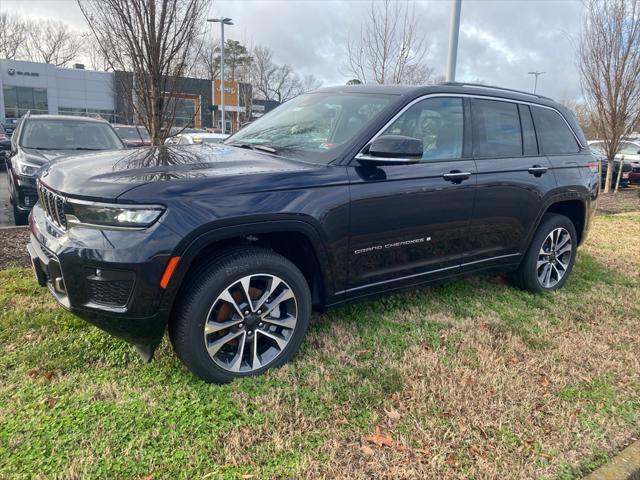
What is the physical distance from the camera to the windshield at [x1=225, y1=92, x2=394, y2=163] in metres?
3.24

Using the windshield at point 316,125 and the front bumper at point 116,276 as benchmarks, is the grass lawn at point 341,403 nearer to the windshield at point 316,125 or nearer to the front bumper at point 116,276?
the front bumper at point 116,276

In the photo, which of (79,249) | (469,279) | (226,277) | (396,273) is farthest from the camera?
(469,279)

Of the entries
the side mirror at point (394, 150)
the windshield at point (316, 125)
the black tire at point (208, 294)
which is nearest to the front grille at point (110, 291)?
the black tire at point (208, 294)

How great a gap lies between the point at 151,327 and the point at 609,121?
1378cm

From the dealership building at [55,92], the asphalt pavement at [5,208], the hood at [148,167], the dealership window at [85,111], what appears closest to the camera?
the hood at [148,167]

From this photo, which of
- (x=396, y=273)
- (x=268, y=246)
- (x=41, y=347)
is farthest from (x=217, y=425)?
(x=396, y=273)

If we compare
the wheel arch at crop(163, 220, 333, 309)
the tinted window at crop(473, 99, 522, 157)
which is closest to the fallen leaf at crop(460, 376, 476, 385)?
the wheel arch at crop(163, 220, 333, 309)

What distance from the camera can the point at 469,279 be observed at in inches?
193

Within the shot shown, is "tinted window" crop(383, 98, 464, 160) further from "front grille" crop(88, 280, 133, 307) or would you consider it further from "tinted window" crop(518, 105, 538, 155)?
"front grille" crop(88, 280, 133, 307)

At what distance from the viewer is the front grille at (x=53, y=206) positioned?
8.46ft

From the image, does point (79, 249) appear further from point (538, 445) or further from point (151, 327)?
point (538, 445)

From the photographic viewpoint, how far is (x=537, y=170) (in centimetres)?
423

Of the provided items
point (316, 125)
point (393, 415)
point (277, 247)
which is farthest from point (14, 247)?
point (393, 415)

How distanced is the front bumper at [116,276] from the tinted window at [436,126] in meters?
1.86
